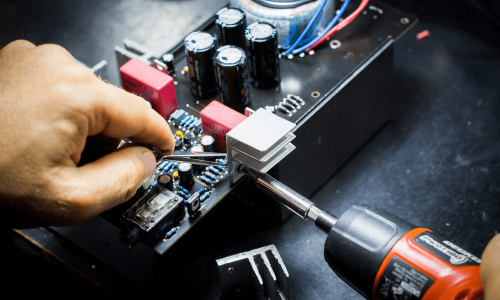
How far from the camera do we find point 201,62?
1415 millimetres

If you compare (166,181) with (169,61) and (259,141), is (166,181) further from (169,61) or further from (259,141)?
(169,61)

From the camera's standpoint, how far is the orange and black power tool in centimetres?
91

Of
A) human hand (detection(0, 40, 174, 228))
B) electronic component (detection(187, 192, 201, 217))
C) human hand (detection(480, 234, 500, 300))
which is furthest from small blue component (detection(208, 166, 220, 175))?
human hand (detection(480, 234, 500, 300))

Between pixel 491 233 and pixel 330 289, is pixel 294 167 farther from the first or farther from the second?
pixel 491 233

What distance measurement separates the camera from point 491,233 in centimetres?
146

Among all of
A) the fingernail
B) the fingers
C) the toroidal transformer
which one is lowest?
the fingernail

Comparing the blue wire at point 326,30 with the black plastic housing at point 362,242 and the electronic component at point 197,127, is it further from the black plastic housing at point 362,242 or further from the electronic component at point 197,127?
the black plastic housing at point 362,242

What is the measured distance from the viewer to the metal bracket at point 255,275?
3.97 ft

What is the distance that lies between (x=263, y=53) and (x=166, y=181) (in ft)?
1.48

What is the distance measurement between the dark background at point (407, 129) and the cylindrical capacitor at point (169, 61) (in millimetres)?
438

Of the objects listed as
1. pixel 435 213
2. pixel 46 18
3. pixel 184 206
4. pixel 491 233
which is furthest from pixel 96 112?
pixel 46 18

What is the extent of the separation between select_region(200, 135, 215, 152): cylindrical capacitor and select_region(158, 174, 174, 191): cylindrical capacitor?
0.41 feet

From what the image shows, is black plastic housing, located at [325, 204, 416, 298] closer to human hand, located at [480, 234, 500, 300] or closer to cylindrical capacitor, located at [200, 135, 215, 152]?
human hand, located at [480, 234, 500, 300]

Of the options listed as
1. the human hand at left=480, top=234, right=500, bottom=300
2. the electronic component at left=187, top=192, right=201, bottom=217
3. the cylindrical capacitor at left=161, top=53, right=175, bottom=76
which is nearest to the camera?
the human hand at left=480, top=234, right=500, bottom=300
